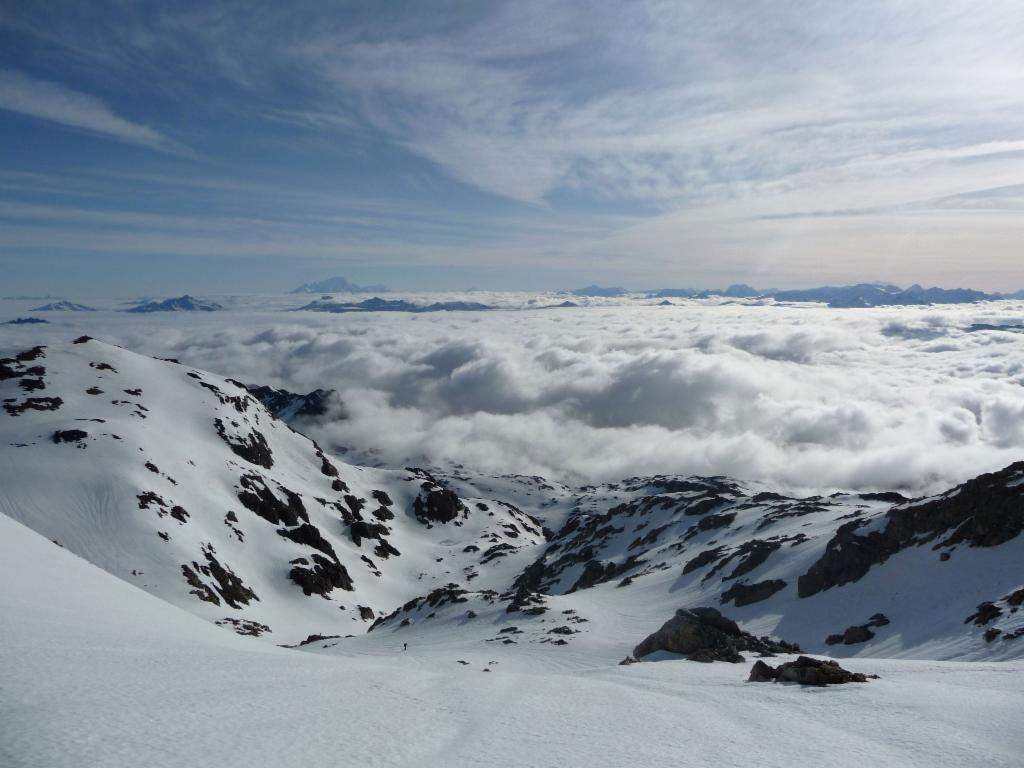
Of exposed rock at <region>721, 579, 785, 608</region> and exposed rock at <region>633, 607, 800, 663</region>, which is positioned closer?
exposed rock at <region>633, 607, 800, 663</region>

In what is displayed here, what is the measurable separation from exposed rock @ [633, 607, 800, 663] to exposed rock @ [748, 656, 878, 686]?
35.1 ft

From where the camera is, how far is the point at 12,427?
343 feet

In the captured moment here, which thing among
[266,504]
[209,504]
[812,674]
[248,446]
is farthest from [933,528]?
Result: [248,446]

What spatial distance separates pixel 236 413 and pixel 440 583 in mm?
→ 69353

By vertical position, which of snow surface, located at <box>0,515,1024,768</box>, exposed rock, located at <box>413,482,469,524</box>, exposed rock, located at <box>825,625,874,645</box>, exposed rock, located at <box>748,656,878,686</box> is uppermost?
snow surface, located at <box>0,515,1024,768</box>

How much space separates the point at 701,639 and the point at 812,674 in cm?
1483

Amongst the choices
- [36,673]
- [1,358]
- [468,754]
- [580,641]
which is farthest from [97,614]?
[1,358]

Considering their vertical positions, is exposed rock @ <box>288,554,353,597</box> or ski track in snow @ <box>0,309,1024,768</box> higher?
ski track in snow @ <box>0,309,1024,768</box>

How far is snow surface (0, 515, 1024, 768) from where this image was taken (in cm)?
1166

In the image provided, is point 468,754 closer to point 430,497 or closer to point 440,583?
point 440,583

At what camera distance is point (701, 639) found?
36500mm

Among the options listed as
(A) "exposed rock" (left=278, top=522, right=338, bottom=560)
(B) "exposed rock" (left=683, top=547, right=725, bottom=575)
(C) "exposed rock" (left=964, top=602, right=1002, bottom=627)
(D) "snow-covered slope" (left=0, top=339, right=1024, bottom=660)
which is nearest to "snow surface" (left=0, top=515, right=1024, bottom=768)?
(C) "exposed rock" (left=964, top=602, right=1002, bottom=627)

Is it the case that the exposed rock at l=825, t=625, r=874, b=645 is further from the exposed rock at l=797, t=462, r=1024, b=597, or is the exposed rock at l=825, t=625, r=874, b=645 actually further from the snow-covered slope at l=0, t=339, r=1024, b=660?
the exposed rock at l=797, t=462, r=1024, b=597

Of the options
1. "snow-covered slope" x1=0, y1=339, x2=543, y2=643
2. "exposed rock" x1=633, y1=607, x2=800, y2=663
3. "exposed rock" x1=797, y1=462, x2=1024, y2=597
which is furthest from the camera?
"snow-covered slope" x1=0, y1=339, x2=543, y2=643
